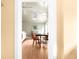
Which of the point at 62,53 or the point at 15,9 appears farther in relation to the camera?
the point at 15,9

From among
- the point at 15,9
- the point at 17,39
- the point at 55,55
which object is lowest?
the point at 55,55

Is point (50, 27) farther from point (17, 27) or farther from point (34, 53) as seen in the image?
point (34, 53)

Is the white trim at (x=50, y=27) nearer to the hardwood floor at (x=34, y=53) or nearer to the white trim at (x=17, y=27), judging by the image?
the white trim at (x=17, y=27)

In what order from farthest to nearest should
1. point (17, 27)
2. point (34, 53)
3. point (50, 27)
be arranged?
point (34, 53) < point (50, 27) < point (17, 27)

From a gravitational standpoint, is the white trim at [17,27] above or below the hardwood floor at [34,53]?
above

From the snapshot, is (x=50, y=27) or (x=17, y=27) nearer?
(x=17, y=27)

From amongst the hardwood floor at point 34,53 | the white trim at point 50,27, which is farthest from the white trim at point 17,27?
the hardwood floor at point 34,53

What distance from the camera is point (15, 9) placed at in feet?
9.93

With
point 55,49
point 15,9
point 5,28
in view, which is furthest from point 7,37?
point 55,49

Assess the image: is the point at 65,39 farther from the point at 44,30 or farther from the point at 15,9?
the point at 44,30

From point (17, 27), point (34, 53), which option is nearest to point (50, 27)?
point (17, 27)

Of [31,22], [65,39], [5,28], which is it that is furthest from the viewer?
[31,22]

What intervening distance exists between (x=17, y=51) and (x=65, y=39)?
108 centimetres

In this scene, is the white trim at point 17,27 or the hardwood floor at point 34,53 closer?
the white trim at point 17,27
